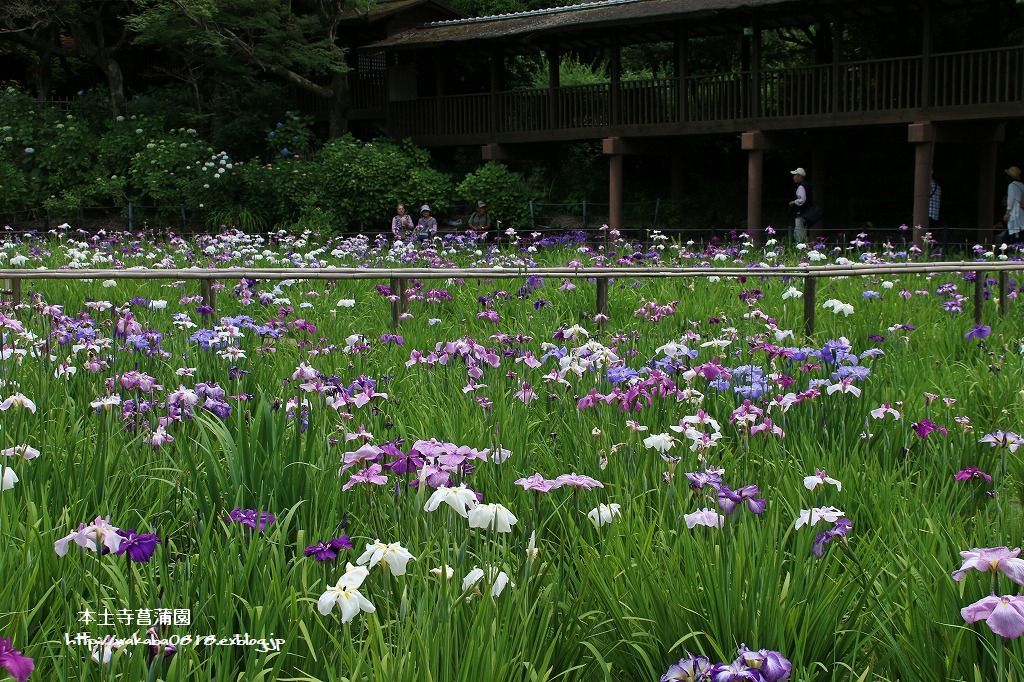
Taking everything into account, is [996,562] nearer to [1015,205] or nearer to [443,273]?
[443,273]

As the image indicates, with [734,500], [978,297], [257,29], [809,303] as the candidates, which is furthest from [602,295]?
[257,29]

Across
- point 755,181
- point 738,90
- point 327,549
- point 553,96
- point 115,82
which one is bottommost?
point 327,549

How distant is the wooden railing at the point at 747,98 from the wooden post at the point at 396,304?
11.8 m

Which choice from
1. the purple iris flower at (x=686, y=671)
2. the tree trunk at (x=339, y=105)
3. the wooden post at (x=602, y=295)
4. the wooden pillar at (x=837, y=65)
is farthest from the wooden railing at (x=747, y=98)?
the purple iris flower at (x=686, y=671)

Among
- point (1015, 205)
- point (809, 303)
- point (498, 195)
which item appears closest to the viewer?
point (809, 303)

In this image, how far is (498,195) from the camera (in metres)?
21.4

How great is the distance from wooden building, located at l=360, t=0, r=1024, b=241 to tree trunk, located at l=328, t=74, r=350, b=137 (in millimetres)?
918

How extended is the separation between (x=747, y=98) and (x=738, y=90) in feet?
0.81

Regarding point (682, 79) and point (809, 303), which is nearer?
point (809, 303)

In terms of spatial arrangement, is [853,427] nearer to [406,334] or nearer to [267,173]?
[406,334]

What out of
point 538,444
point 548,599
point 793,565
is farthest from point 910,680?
point 538,444

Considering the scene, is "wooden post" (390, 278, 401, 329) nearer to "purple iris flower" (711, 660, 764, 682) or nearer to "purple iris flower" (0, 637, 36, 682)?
"purple iris flower" (711, 660, 764, 682)

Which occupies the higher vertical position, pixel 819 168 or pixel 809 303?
pixel 819 168

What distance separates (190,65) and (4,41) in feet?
14.5
